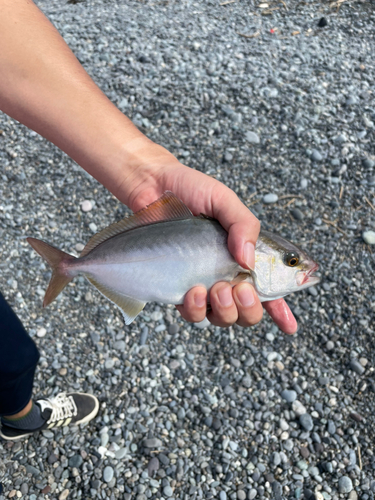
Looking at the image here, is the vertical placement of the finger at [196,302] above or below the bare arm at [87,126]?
below

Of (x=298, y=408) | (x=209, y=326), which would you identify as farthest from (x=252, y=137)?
(x=298, y=408)

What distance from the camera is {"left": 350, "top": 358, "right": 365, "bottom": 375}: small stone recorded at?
3459 mm

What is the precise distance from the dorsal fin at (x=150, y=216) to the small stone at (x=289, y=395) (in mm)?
1973

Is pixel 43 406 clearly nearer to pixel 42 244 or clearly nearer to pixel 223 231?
pixel 42 244

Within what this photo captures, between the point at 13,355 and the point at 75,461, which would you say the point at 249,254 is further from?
the point at 75,461

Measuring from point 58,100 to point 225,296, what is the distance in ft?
4.65

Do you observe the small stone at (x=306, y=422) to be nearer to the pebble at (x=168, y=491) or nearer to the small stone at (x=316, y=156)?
the pebble at (x=168, y=491)

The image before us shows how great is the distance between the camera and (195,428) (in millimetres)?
3223

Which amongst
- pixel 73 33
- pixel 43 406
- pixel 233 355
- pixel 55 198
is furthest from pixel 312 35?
pixel 43 406

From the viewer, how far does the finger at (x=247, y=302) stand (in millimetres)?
2088

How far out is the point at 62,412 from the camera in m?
3.18

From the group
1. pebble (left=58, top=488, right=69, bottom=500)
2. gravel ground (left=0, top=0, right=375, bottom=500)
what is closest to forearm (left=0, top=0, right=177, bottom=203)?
Result: gravel ground (left=0, top=0, right=375, bottom=500)

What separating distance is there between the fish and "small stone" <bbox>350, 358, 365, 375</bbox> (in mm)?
1729

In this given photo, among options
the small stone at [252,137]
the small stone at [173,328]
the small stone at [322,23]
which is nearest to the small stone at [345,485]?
the small stone at [173,328]
